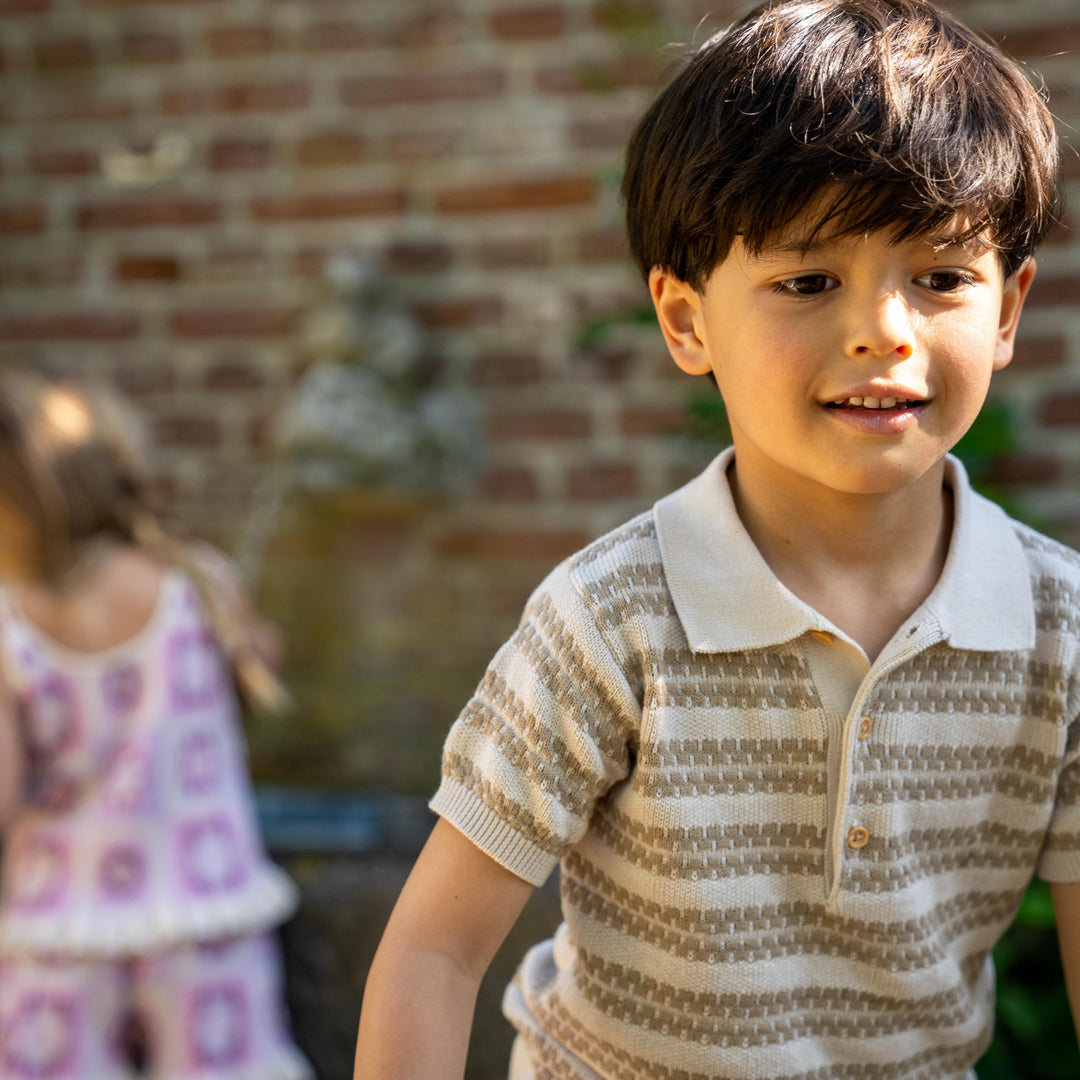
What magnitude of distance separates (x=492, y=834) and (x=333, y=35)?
6.64 feet

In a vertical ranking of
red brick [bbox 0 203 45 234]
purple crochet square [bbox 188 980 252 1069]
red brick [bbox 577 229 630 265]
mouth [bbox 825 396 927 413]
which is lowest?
purple crochet square [bbox 188 980 252 1069]

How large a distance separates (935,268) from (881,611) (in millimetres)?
316

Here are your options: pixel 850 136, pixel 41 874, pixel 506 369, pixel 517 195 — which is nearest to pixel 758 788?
pixel 850 136

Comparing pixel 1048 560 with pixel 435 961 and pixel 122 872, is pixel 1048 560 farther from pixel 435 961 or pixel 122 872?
pixel 122 872

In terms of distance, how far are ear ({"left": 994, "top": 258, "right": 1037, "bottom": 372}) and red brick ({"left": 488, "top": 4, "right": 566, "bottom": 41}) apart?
1566 millimetres

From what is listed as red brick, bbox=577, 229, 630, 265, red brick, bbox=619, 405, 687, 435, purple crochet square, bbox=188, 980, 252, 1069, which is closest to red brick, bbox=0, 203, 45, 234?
red brick, bbox=577, 229, 630, 265

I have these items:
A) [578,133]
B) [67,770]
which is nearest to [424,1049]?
[67,770]

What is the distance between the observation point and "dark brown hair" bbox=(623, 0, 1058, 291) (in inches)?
39.5

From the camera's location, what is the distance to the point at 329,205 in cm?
264

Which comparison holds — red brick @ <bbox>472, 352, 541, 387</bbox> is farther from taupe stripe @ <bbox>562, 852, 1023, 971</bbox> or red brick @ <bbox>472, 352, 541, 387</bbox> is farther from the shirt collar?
taupe stripe @ <bbox>562, 852, 1023, 971</bbox>

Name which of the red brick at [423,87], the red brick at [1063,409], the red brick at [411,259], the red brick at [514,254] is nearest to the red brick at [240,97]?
the red brick at [423,87]

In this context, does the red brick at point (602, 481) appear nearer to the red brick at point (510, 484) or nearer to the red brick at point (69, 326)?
the red brick at point (510, 484)

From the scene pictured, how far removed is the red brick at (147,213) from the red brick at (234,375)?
0.29m

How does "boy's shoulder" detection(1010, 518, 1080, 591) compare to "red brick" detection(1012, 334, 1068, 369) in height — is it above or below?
below
